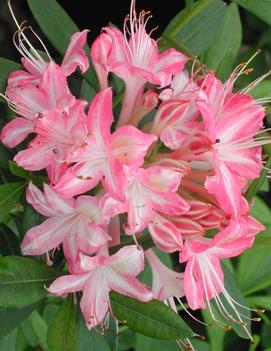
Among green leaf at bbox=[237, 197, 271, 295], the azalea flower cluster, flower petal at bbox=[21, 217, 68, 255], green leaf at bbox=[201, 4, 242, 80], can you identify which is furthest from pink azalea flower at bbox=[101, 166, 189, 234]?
green leaf at bbox=[237, 197, 271, 295]

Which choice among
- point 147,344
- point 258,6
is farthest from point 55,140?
point 147,344

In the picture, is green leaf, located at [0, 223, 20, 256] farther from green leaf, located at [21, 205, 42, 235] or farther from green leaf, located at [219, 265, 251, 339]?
green leaf, located at [219, 265, 251, 339]

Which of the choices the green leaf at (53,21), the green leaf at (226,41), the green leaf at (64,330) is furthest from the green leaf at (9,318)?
the green leaf at (226,41)

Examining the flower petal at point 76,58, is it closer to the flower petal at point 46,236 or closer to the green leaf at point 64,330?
the flower petal at point 46,236

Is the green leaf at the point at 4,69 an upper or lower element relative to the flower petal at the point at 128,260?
upper

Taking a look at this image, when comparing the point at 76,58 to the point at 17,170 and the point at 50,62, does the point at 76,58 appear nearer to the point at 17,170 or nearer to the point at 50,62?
the point at 50,62

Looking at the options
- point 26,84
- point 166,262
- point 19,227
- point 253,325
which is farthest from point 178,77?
point 253,325

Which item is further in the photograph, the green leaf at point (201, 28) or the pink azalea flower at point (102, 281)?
the green leaf at point (201, 28)

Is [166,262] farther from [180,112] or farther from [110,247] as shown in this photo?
[180,112]
